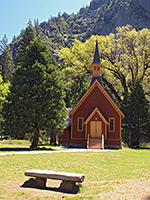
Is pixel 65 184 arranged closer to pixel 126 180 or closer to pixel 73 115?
pixel 126 180

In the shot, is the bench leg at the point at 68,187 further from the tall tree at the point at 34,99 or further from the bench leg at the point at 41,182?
the tall tree at the point at 34,99

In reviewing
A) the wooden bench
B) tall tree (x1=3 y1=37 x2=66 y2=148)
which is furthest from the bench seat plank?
tall tree (x1=3 y1=37 x2=66 y2=148)

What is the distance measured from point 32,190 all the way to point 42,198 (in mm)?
877

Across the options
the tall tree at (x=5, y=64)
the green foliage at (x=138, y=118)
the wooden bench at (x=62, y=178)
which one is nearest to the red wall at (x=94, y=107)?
the green foliage at (x=138, y=118)

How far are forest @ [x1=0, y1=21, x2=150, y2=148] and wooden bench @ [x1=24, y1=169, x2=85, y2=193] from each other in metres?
12.7

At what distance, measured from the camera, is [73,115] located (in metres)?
29.1

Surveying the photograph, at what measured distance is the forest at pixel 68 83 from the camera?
20.7m

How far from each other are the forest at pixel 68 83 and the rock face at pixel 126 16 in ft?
368

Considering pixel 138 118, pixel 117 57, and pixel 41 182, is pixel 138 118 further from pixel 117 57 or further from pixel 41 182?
pixel 41 182

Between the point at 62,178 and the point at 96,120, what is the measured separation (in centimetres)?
2106

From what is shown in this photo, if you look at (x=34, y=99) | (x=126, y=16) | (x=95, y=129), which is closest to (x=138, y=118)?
(x=95, y=129)

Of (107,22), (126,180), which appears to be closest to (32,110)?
(126,180)

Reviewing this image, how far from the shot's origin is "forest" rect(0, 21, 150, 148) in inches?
816

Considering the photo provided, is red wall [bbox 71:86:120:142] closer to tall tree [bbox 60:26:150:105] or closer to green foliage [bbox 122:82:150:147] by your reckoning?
green foliage [bbox 122:82:150:147]
